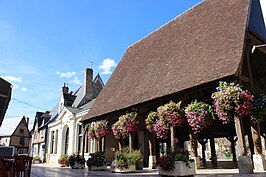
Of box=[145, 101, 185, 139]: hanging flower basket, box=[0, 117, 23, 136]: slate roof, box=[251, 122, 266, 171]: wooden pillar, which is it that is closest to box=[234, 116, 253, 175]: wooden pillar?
box=[251, 122, 266, 171]: wooden pillar

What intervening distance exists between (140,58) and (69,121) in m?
10.2

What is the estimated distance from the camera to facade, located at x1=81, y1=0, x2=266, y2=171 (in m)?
7.79

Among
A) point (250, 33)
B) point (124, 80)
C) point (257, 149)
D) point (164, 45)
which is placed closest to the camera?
point (257, 149)

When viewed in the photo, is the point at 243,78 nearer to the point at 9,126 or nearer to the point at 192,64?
the point at 192,64

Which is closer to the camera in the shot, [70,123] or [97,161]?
[97,161]

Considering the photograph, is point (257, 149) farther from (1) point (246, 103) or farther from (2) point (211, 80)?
(2) point (211, 80)

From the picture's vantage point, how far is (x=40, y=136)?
3250 cm

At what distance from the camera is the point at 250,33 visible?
868cm

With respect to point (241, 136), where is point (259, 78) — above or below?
above

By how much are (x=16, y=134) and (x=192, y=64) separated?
1564 inches

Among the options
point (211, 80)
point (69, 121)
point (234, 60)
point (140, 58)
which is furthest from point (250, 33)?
point (69, 121)

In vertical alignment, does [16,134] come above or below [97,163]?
above

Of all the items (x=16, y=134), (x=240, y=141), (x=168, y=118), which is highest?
(x=16, y=134)

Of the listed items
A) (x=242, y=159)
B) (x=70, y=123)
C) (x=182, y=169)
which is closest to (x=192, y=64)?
(x=242, y=159)
